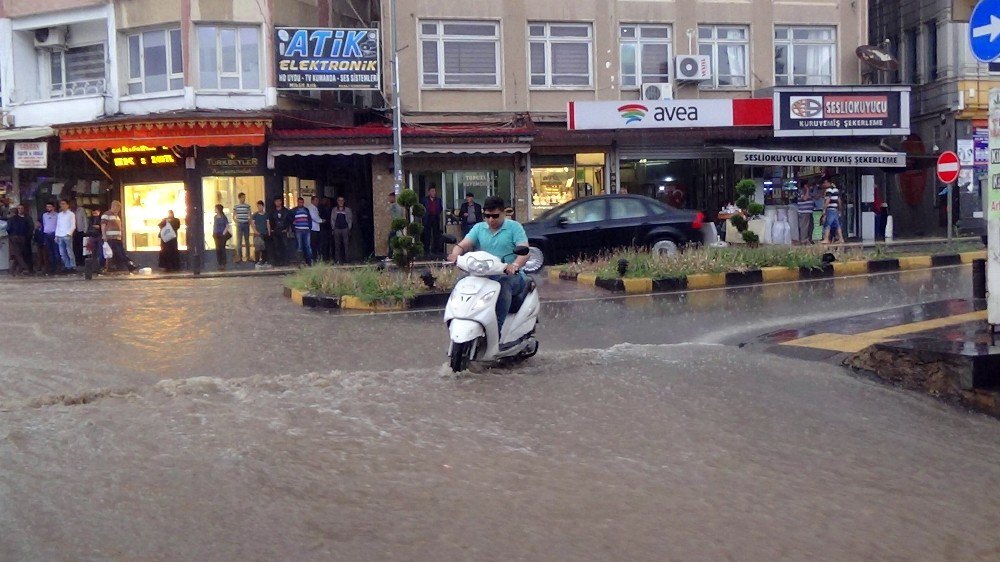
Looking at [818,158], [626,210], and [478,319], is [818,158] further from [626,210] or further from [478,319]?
[478,319]

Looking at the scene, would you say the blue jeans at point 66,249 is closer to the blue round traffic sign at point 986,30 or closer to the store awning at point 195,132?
the store awning at point 195,132

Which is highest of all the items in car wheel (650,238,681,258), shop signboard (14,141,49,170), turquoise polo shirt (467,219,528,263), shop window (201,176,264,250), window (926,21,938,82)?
window (926,21,938,82)

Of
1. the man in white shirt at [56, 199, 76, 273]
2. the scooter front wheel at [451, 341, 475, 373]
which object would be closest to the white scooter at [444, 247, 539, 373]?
the scooter front wheel at [451, 341, 475, 373]

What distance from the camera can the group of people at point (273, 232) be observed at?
82.3 ft

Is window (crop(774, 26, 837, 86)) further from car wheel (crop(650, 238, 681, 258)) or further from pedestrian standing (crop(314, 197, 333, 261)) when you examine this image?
pedestrian standing (crop(314, 197, 333, 261))

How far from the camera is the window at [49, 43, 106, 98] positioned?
88.0ft

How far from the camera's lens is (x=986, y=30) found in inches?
312

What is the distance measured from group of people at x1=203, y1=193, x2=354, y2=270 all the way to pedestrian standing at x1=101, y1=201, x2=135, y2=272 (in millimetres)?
2159

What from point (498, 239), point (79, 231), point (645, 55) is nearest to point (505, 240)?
point (498, 239)

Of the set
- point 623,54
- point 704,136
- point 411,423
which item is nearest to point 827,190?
point 704,136

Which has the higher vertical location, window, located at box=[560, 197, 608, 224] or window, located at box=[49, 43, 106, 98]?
window, located at box=[49, 43, 106, 98]

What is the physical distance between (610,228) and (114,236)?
11599 mm

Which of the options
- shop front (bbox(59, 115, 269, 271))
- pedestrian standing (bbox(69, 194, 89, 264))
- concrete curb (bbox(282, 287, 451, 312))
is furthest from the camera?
pedestrian standing (bbox(69, 194, 89, 264))

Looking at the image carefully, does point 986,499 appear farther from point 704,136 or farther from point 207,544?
point 704,136
